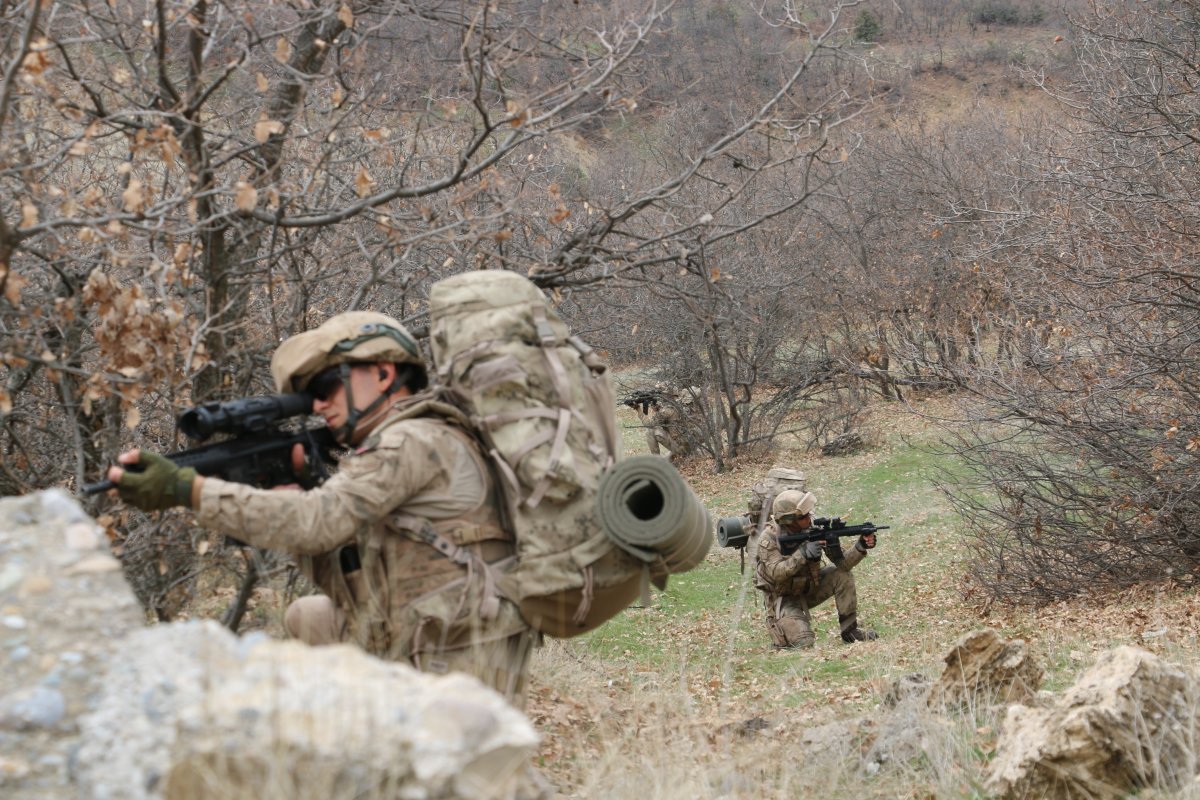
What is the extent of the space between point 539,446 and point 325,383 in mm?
777

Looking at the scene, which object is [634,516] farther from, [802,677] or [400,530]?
[802,677]

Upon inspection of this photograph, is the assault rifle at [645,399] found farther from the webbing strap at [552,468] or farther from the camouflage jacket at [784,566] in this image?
the webbing strap at [552,468]

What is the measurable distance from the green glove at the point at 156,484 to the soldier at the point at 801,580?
22.5 ft

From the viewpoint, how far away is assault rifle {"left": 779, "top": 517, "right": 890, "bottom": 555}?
32.5 ft

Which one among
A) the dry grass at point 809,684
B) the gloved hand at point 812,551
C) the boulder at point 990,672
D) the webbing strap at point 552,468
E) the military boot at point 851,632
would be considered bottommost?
the military boot at point 851,632

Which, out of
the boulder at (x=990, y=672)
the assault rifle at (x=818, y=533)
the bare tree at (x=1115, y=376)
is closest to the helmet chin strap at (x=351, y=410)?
the boulder at (x=990, y=672)

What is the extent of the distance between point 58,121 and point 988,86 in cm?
4717

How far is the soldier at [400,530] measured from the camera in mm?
3838

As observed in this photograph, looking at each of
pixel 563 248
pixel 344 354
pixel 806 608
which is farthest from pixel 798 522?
pixel 344 354

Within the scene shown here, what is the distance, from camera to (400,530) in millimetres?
3982

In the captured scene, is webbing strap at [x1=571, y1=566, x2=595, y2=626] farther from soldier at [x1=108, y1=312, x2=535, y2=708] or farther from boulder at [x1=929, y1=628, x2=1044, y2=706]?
boulder at [x1=929, y1=628, x2=1044, y2=706]

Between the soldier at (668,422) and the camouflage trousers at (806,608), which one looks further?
the soldier at (668,422)

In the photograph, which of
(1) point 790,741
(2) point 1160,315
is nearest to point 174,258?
(1) point 790,741

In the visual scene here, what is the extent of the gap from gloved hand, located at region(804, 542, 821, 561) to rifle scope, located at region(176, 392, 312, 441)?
6432 mm
